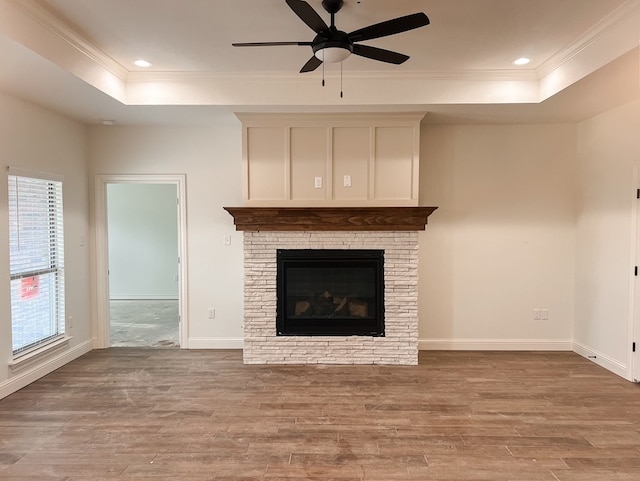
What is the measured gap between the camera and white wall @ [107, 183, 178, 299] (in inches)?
287

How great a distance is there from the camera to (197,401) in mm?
3098

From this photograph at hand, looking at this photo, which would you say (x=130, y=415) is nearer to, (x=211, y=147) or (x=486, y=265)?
(x=211, y=147)

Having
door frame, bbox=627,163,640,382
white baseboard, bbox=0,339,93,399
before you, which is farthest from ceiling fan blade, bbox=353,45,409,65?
white baseboard, bbox=0,339,93,399

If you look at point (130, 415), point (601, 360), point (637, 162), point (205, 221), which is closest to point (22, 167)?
point (205, 221)

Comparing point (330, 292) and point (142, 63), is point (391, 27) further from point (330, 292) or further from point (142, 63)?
point (330, 292)

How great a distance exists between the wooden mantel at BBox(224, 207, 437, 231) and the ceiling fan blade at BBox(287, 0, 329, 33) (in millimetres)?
1947

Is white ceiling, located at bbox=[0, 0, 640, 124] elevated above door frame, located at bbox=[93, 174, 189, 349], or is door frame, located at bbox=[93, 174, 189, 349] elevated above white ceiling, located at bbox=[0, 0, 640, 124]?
white ceiling, located at bbox=[0, 0, 640, 124]

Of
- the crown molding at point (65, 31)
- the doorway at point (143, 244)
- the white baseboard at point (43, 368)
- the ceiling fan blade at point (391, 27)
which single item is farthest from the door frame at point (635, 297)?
the doorway at point (143, 244)

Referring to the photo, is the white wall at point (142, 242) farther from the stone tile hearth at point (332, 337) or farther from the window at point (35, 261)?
the stone tile hearth at point (332, 337)

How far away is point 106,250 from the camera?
14.6ft

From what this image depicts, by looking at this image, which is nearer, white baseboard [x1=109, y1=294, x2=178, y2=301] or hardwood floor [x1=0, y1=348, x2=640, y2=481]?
hardwood floor [x1=0, y1=348, x2=640, y2=481]

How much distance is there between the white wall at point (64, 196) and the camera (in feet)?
10.5

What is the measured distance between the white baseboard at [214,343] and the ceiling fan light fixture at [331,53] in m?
3.26

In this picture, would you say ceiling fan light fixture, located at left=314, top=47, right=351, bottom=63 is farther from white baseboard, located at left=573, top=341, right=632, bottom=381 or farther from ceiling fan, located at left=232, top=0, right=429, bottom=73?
white baseboard, located at left=573, top=341, right=632, bottom=381
